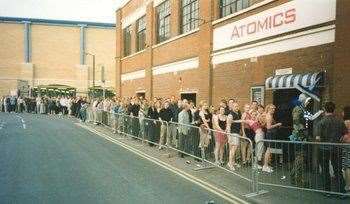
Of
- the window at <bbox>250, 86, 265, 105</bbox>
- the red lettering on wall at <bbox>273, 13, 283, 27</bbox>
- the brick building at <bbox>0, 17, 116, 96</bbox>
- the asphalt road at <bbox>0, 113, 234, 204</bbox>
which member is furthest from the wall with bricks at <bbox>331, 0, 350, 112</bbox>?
the brick building at <bbox>0, 17, 116, 96</bbox>

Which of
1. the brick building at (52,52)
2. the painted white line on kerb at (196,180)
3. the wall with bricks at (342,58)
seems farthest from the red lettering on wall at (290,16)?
the brick building at (52,52)

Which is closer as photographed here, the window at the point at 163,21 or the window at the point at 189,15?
the window at the point at 189,15

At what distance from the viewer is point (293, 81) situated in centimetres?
1251

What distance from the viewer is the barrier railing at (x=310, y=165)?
8727 millimetres

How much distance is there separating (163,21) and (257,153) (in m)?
18.0

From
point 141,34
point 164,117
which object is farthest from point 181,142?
point 141,34

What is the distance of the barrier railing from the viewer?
8.73 m

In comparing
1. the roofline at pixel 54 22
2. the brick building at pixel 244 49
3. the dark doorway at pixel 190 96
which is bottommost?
the dark doorway at pixel 190 96

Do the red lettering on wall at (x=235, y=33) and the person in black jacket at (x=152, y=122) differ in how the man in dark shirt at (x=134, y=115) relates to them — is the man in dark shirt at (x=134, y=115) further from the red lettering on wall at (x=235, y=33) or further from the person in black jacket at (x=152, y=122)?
the red lettering on wall at (x=235, y=33)

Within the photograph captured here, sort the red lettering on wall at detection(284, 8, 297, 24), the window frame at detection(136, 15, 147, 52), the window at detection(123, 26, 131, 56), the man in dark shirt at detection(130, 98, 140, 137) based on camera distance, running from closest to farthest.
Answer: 1. the red lettering on wall at detection(284, 8, 297, 24)
2. the man in dark shirt at detection(130, 98, 140, 137)
3. the window frame at detection(136, 15, 147, 52)
4. the window at detection(123, 26, 131, 56)

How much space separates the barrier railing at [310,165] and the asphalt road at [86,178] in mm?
1866

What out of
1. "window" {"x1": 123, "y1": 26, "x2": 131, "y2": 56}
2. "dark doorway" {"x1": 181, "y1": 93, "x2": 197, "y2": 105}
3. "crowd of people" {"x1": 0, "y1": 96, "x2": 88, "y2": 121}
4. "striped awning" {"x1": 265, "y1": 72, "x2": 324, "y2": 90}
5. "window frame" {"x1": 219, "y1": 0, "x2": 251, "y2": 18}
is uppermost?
"window" {"x1": 123, "y1": 26, "x2": 131, "y2": 56}

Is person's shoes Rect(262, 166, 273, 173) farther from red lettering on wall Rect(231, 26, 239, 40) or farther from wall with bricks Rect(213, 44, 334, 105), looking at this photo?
red lettering on wall Rect(231, 26, 239, 40)

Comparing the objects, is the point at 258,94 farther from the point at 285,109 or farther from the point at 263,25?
the point at 263,25
